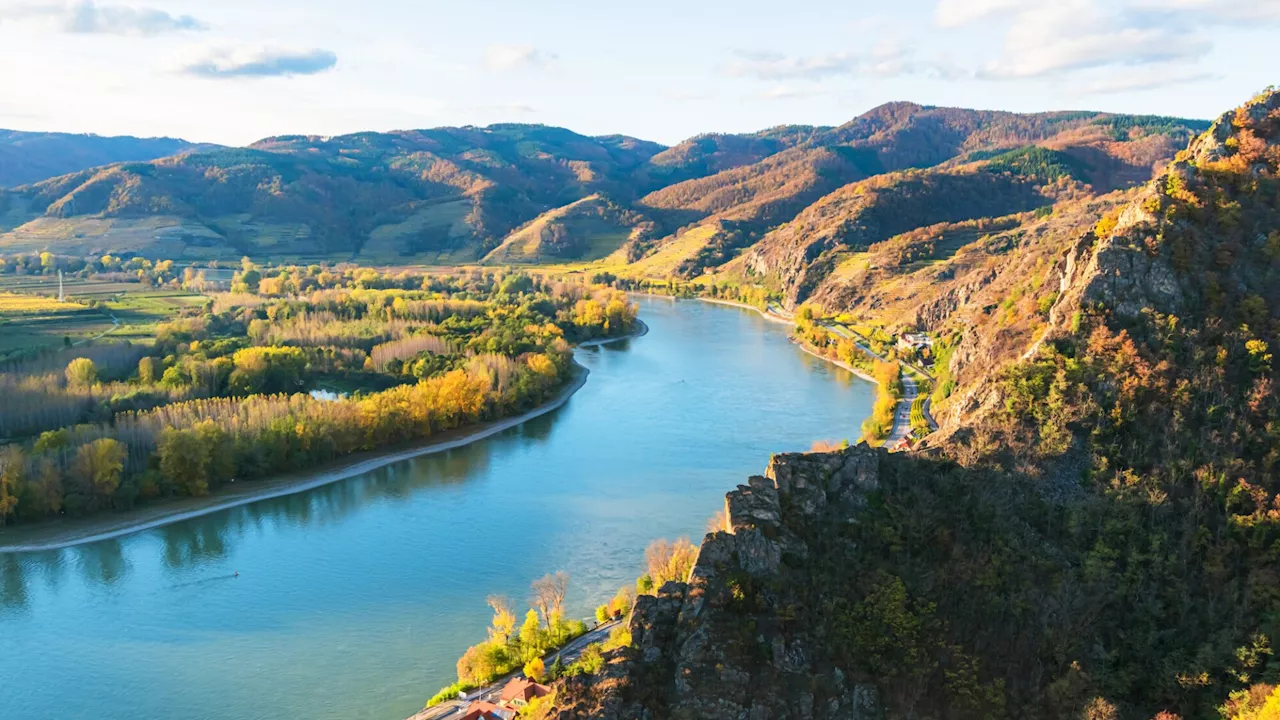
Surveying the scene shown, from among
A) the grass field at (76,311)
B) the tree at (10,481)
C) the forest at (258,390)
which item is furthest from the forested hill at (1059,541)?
the grass field at (76,311)

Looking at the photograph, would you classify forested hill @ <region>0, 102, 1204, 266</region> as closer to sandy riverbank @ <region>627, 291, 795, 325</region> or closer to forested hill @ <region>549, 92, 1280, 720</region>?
sandy riverbank @ <region>627, 291, 795, 325</region>

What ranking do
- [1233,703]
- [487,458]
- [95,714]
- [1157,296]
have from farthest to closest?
1. [487,458]
2. [1157,296]
3. [95,714]
4. [1233,703]

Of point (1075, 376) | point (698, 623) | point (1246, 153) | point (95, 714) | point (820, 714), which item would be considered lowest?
point (95, 714)

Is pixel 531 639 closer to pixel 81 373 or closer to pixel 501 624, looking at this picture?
pixel 501 624

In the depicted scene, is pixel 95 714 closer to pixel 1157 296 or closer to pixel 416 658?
pixel 416 658

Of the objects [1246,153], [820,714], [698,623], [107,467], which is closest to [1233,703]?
[820,714]

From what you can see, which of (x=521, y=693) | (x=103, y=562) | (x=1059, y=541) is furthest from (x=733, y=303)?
(x=521, y=693)

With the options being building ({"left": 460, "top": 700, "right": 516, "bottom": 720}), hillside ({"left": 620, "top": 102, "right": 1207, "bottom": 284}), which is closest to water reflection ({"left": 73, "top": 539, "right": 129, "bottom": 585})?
building ({"left": 460, "top": 700, "right": 516, "bottom": 720})
